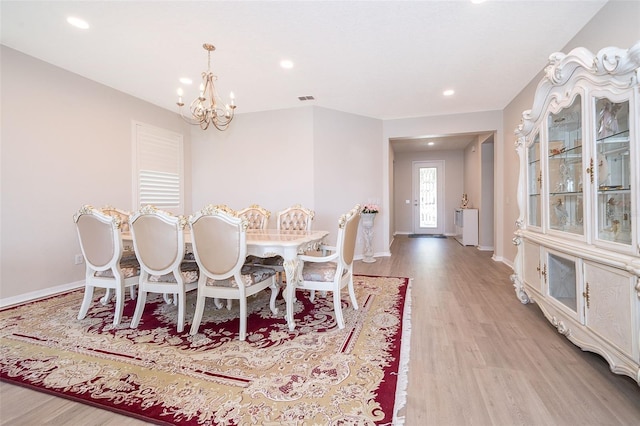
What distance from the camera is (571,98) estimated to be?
6.41 ft

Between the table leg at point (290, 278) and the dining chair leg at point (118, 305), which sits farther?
the dining chair leg at point (118, 305)

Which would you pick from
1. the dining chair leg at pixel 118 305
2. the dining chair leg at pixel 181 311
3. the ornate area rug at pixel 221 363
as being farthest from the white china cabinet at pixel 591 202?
the dining chair leg at pixel 118 305

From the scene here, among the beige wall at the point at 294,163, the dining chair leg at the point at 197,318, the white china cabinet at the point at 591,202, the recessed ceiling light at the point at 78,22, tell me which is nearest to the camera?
the white china cabinet at the point at 591,202

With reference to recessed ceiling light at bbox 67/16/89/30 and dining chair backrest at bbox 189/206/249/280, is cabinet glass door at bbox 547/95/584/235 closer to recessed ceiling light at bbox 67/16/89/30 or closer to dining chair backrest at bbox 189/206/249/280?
dining chair backrest at bbox 189/206/249/280

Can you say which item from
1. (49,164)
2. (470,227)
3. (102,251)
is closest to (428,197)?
(470,227)

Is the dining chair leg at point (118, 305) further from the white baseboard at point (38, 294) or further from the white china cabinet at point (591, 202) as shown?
the white china cabinet at point (591, 202)

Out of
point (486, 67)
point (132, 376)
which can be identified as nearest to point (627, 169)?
point (486, 67)

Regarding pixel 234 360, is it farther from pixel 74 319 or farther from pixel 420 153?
pixel 420 153

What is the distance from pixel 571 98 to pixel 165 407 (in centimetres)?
314

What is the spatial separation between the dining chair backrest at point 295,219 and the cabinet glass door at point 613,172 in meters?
2.57

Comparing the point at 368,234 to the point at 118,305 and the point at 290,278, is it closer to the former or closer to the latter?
the point at 290,278

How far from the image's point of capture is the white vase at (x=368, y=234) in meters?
4.90

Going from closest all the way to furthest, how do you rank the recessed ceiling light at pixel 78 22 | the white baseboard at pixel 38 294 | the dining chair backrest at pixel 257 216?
the recessed ceiling light at pixel 78 22, the white baseboard at pixel 38 294, the dining chair backrest at pixel 257 216

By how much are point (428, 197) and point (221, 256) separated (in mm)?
8213
